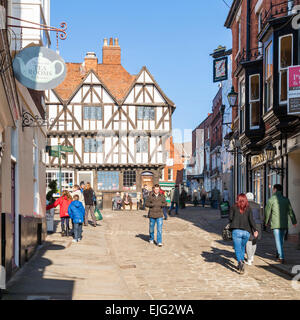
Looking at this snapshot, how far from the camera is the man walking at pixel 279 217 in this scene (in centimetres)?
1112

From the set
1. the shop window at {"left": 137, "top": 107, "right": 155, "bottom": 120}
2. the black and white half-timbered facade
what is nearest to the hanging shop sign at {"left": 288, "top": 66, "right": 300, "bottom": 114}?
the black and white half-timbered facade

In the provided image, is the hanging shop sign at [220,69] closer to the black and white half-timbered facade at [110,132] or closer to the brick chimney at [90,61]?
the black and white half-timbered facade at [110,132]

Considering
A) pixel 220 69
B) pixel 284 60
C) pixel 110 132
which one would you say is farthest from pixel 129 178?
pixel 284 60

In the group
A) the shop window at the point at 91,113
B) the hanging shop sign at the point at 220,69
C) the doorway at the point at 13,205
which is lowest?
the doorway at the point at 13,205

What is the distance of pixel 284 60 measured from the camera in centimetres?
1588

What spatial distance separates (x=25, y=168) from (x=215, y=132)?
40013 mm

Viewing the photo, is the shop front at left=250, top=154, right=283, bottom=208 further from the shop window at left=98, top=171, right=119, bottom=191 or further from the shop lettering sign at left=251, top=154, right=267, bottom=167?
the shop window at left=98, top=171, right=119, bottom=191

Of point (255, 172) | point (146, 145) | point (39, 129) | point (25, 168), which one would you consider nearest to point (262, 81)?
point (255, 172)

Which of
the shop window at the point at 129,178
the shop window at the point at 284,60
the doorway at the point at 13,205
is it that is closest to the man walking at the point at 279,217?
the shop window at the point at 284,60

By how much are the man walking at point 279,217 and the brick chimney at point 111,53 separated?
3721 centimetres

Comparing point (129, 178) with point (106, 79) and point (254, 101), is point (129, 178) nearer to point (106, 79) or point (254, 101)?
point (106, 79)

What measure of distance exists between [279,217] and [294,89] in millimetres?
3941

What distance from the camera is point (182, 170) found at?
2721 inches
